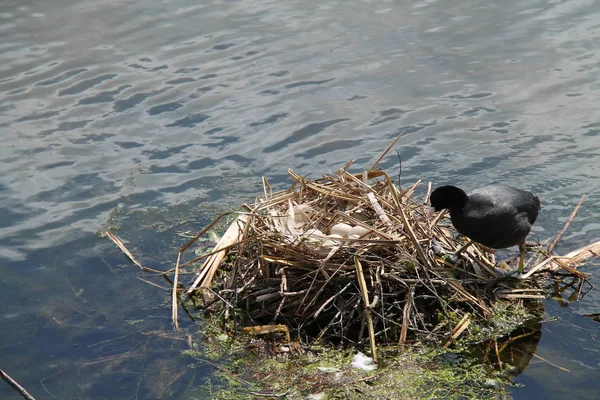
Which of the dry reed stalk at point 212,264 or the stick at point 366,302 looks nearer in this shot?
the stick at point 366,302

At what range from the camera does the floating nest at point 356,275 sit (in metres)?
4.61

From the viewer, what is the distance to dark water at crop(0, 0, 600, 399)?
17.0 ft

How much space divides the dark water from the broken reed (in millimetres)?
487

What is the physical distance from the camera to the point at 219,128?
28.5 ft

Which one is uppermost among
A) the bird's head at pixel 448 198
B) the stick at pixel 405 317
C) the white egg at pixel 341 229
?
the bird's head at pixel 448 198

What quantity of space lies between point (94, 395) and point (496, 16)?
8.69 meters

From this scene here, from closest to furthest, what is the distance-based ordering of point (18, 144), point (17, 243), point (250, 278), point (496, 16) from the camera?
point (250, 278) → point (17, 243) → point (18, 144) → point (496, 16)

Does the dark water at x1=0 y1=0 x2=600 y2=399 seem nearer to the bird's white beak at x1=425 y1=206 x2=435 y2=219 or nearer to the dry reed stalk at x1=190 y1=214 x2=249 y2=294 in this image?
the dry reed stalk at x1=190 y1=214 x2=249 y2=294

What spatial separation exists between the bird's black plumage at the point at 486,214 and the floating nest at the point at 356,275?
17cm

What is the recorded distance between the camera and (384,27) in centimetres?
1102

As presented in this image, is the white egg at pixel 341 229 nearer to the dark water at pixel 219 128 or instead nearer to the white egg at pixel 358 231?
the white egg at pixel 358 231

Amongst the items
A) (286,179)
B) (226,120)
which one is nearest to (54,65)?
(226,120)

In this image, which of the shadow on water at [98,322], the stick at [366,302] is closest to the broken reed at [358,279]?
the stick at [366,302]

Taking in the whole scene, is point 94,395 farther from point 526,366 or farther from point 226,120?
point 226,120
